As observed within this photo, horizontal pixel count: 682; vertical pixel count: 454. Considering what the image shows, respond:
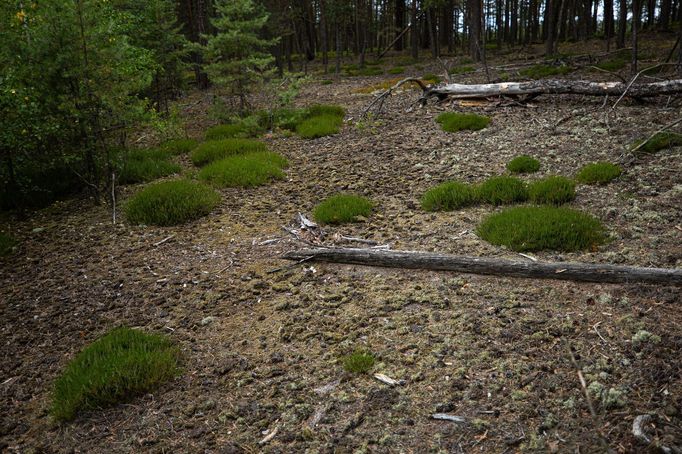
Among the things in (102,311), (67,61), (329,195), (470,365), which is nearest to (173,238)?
(102,311)

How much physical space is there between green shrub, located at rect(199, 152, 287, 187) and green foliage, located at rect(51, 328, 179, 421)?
16.5 feet

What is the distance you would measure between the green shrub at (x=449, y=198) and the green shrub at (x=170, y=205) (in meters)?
3.71

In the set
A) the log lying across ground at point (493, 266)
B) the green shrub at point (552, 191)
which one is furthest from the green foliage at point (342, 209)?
the green shrub at point (552, 191)

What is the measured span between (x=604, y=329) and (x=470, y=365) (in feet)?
4.27

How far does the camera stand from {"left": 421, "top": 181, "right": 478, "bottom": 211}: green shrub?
7.66 metres

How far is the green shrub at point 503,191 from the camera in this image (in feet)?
24.8

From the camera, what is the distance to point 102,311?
5.80 m

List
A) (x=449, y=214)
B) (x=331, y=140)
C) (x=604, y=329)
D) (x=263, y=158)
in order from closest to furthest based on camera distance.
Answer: (x=604, y=329), (x=449, y=214), (x=263, y=158), (x=331, y=140)

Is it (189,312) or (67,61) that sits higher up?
(67,61)

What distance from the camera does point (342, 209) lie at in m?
7.71

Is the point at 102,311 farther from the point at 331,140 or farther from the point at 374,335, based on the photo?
the point at 331,140

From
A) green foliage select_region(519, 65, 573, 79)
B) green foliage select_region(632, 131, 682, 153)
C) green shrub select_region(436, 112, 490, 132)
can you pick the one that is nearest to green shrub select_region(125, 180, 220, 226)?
green shrub select_region(436, 112, 490, 132)

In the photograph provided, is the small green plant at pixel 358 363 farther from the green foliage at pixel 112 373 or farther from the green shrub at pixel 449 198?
the green shrub at pixel 449 198

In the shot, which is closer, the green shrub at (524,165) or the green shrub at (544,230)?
the green shrub at (544,230)
